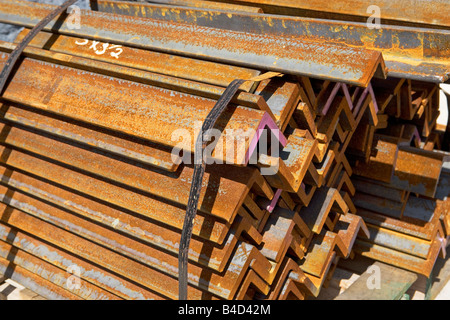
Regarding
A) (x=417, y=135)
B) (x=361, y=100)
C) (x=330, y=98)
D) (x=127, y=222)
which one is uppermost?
(x=417, y=135)

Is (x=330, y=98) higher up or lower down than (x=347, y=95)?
lower down

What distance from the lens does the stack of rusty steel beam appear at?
2623mm

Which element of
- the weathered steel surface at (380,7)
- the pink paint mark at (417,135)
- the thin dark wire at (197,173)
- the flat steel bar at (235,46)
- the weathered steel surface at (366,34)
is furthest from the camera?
the pink paint mark at (417,135)

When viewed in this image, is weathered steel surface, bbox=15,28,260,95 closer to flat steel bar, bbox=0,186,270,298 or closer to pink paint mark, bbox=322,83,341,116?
pink paint mark, bbox=322,83,341,116

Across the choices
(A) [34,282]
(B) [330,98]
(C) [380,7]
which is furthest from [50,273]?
(C) [380,7]

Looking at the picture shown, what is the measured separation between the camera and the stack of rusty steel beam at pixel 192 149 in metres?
2.62

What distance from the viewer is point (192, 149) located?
8.27ft

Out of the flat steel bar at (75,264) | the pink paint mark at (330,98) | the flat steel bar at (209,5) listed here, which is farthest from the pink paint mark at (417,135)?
the flat steel bar at (75,264)

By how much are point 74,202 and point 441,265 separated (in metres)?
3.56

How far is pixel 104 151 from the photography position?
10.1ft

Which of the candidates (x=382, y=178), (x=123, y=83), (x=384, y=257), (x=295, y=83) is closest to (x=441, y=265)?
(x=384, y=257)

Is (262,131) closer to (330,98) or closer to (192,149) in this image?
(192,149)

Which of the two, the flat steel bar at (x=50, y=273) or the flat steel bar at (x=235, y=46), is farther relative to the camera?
the flat steel bar at (x=50, y=273)

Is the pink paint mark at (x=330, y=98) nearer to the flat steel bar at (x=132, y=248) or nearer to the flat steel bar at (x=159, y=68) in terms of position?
the flat steel bar at (x=159, y=68)
